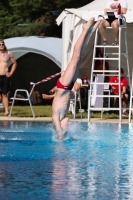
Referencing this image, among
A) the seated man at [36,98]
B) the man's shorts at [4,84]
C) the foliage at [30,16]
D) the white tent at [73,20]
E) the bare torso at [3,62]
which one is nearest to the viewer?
the man's shorts at [4,84]

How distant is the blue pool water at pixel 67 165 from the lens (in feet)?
18.4

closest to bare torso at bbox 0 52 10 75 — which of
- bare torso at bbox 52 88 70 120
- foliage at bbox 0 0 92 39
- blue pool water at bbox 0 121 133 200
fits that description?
blue pool water at bbox 0 121 133 200

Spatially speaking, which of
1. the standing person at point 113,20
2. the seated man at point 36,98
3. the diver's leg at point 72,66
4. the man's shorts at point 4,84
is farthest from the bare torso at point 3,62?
the seated man at point 36,98

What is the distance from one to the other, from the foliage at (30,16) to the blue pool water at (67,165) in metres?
22.2

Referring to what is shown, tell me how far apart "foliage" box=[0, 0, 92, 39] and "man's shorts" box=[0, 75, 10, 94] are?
17184mm

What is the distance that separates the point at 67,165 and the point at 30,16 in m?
30.2

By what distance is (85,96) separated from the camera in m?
18.9

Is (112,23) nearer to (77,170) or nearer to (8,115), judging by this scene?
(8,115)

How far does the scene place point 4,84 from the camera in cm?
1597

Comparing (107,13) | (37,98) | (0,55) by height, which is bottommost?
(37,98)

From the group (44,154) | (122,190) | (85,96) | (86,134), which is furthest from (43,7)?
(122,190)

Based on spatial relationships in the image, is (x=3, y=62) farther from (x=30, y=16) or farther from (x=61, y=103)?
(x=30, y=16)

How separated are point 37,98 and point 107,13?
30.3 ft

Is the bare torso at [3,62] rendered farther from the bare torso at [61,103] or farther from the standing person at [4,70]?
the bare torso at [61,103]
